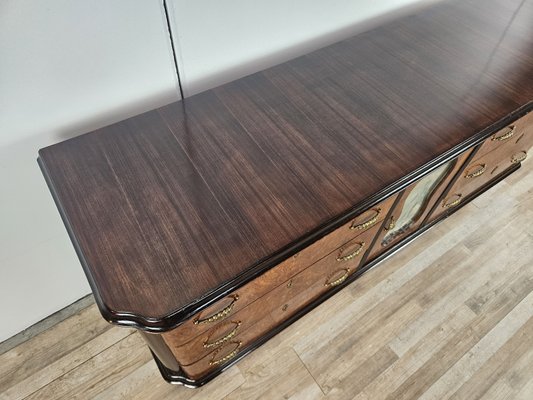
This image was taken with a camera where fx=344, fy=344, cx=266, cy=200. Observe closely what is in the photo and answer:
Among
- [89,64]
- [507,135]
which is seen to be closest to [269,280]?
[89,64]

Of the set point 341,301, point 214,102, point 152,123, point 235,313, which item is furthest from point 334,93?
point 341,301

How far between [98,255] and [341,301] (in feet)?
2.67

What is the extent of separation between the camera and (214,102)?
750 mm

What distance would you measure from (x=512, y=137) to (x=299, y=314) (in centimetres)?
77

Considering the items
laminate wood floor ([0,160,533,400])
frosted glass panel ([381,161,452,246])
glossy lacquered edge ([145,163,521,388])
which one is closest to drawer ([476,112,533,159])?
frosted glass panel ([381,161,452,246])

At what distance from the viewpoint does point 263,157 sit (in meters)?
0.66

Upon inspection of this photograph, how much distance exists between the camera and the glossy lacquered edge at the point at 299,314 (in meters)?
0.87

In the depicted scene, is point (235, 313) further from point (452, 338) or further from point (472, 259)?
point (472, 259)

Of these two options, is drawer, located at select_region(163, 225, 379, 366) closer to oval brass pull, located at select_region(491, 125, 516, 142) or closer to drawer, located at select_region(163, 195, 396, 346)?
drawer, located at select_region(163, 195, 396, 346)

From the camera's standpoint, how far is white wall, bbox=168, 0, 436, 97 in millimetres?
691

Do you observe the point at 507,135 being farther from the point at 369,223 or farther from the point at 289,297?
the point at 289,297

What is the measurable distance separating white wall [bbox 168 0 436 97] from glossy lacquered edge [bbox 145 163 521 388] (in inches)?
25.8

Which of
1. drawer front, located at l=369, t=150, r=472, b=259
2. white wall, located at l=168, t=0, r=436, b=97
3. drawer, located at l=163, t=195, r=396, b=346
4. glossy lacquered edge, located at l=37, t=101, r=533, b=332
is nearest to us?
glossy lacquered edge, located at l=37, t=101, r=533, b=332

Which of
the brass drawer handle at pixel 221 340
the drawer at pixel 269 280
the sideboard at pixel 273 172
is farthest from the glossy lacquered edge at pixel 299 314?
the drawer at pixel 269 280
